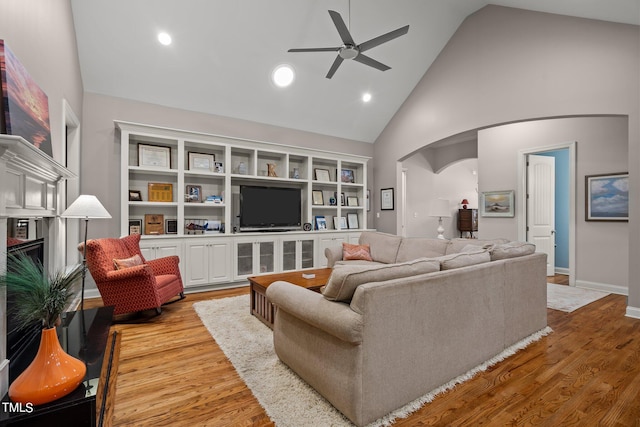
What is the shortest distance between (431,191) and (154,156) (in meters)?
6.67

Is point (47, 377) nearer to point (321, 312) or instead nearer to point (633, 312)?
point (321, 312)

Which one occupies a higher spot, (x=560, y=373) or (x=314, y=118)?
(x=314, y=118)

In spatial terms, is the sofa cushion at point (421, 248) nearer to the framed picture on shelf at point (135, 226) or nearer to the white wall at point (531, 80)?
the white wall at point (531, 80)

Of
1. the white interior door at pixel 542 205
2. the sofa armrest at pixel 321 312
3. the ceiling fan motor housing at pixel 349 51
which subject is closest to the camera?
the sofa armrest at pixel 321 312

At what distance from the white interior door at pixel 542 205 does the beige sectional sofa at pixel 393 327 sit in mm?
3601

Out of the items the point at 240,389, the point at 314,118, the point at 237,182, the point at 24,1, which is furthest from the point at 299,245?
the point at 24,1

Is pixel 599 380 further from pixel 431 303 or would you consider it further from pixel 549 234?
pixel 549 234

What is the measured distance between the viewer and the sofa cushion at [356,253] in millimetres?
4520

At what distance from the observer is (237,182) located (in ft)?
16.7

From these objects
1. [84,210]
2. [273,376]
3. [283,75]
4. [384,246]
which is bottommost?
[273,376]

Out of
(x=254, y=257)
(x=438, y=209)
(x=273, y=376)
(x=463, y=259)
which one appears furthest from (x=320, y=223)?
(x=273, y=376)

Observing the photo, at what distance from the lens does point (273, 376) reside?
2.12 m

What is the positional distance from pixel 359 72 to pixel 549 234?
15.2 feet

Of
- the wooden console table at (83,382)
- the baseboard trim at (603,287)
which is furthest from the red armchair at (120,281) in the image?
the baseboard trim at (603,287)
